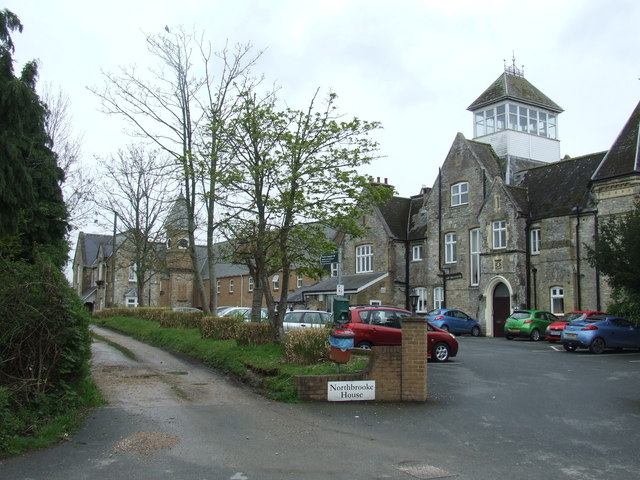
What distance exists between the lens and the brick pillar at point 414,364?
469 inches

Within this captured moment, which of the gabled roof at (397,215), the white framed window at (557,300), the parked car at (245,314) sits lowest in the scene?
the parked car at (245,314)

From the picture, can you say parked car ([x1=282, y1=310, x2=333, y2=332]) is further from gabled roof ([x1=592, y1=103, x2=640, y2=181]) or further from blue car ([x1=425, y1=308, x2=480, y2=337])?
gabled roof ([x1=592, y1=103, x2=640, y2=181])

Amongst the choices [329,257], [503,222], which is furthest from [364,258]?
[329,257]

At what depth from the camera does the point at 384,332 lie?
697 inches

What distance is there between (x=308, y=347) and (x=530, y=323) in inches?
762

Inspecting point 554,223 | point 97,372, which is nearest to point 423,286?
point 554,223

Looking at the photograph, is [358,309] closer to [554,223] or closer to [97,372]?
[97,372]

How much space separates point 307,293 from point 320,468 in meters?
37.1

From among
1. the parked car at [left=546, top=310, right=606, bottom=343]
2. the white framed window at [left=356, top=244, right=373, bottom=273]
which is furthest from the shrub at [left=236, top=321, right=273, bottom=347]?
the white framed window at [left=356, top=244, right=373, bottom=273]

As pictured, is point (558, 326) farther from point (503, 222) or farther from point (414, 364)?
point (414, 364)

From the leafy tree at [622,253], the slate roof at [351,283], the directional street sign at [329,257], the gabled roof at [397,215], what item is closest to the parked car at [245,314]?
the directional street sign at [329,257]

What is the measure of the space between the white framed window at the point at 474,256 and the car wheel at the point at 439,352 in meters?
19.1

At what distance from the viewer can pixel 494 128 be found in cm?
4206

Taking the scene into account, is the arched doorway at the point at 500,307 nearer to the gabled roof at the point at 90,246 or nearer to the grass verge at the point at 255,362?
the grass verge at the point at 255,362
